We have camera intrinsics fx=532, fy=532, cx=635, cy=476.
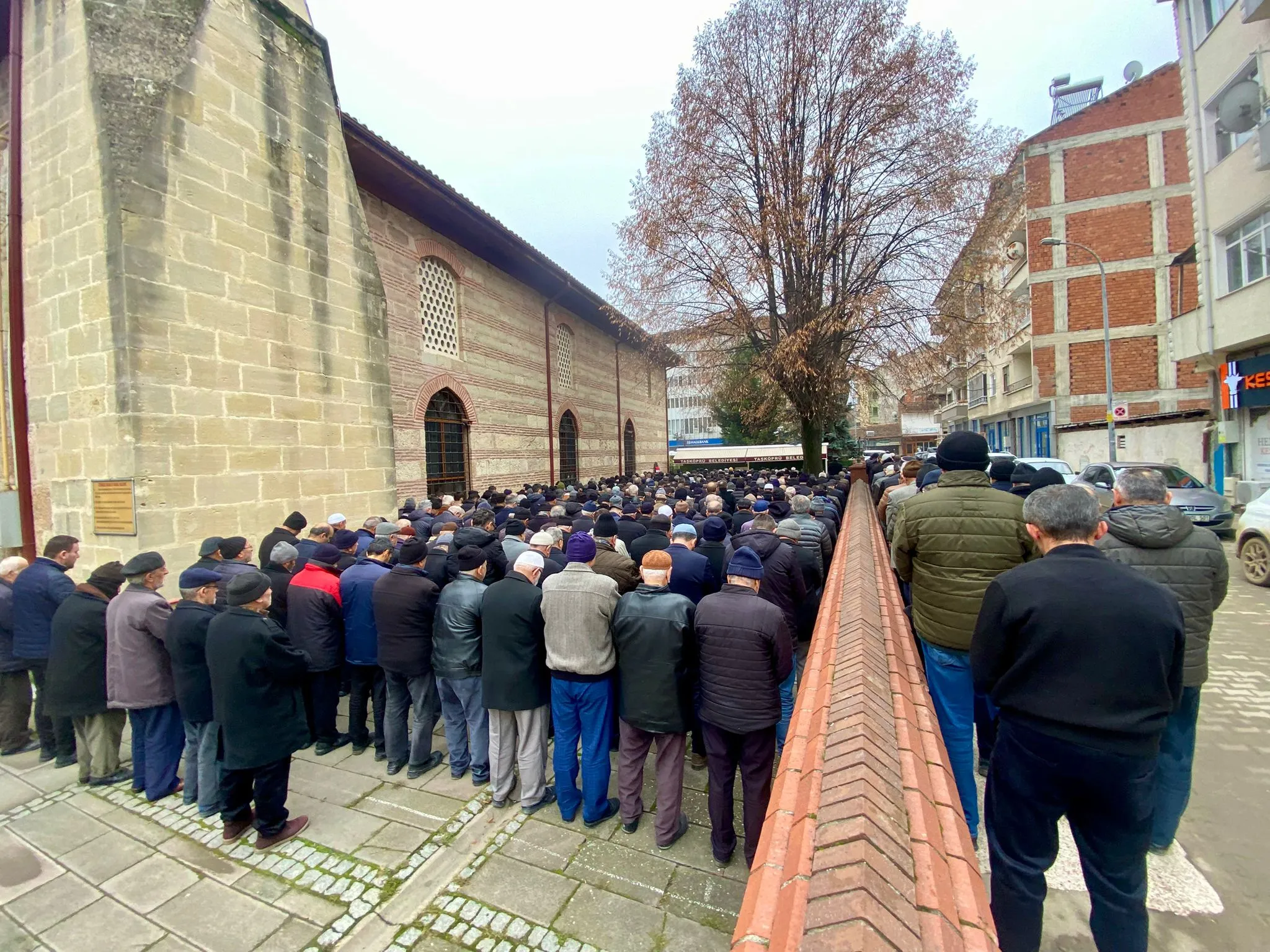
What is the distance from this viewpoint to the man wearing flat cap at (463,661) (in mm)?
3801

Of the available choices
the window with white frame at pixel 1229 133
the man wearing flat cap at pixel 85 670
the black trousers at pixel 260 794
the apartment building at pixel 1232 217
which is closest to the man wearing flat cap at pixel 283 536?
the man wearing flat cap at pixel 85 670

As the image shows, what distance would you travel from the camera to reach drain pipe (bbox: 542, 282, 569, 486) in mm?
15445

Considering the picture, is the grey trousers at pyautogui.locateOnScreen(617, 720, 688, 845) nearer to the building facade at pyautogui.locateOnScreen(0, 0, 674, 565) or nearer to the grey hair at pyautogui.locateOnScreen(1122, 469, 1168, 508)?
the grey hair at pyautogui.locateOnScreen(1122, 469, 1168, 508)

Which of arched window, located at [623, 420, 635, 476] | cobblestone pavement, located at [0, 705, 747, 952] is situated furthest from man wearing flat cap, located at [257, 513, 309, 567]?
arched window, located at [623, 420, 635, 476]

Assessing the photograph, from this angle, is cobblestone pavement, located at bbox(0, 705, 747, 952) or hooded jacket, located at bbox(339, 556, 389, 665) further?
hooded jacket, located at bbox(339, 556, 389, 665)

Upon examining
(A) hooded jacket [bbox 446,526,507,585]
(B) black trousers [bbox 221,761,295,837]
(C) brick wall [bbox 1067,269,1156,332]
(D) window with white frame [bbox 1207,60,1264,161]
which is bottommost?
(B) black trousers [bbox 221,761,295,837]

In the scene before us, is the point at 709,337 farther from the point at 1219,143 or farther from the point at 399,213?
the point at 1219,143

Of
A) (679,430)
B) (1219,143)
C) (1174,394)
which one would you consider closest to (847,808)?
(1219,143)

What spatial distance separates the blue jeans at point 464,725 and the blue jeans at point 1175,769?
404cm

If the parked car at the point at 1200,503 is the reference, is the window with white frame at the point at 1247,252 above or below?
above

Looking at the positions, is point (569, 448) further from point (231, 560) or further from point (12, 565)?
point (12, 565)

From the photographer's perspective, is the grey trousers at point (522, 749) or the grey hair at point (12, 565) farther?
the grey hair at point (12, 565)

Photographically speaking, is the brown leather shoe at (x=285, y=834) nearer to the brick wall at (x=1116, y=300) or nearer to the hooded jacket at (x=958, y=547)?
the hooded jacket at (x=958, y=547)

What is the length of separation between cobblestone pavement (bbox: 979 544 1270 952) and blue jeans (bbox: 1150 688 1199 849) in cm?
16
